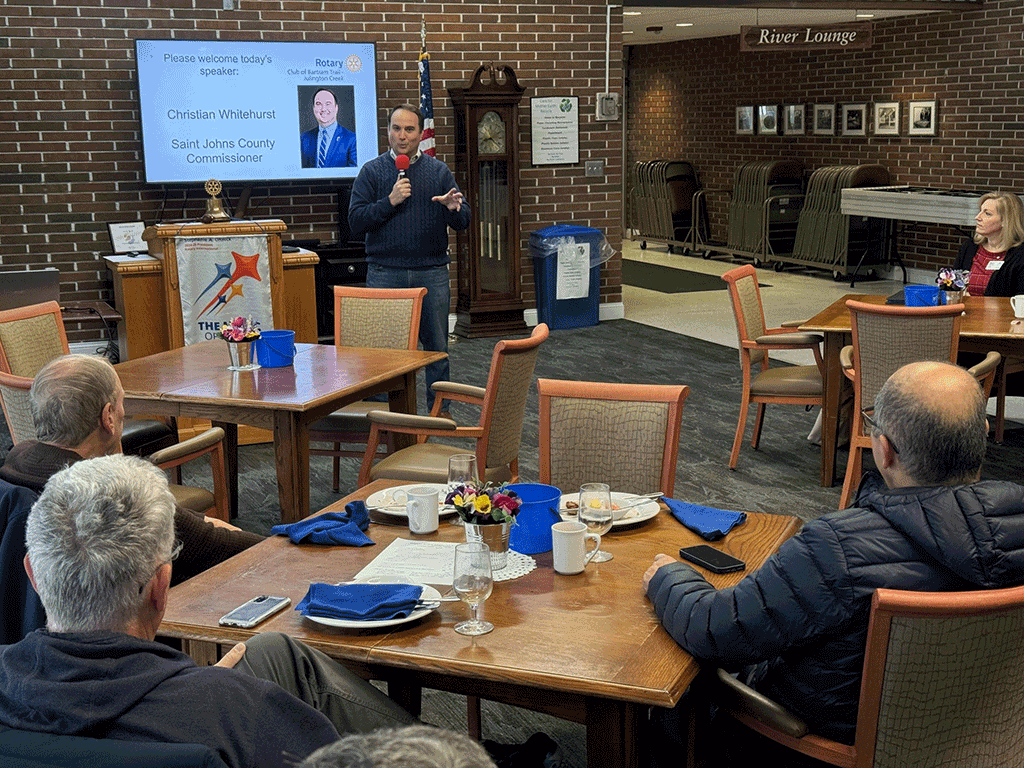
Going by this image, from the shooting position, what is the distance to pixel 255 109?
25.8ft

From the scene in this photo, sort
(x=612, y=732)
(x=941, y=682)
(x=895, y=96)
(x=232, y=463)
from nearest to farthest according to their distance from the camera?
(x=941, y=682) < (x=612, y=732) < (x=232, y=463) < (x=895, y=96)

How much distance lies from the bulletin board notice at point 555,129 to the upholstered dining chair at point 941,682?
759 centimetres

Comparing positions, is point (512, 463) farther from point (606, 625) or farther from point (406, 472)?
point (606, 625)

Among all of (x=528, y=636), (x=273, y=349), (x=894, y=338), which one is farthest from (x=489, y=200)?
(x=528, y=636)

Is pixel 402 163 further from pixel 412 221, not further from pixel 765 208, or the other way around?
pixel 765 208

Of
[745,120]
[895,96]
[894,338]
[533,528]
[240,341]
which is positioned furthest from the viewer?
[745,120]

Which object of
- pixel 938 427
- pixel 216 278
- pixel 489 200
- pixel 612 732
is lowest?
pixel 612 732

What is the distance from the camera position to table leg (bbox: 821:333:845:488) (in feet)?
16.6

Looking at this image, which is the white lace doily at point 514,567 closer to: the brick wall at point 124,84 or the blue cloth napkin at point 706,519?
the blue cloth napkin at point 706,519

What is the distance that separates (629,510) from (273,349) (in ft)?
7.06

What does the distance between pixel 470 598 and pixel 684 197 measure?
42.1 ft

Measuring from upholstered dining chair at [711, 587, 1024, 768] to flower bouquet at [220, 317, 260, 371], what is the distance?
2943 millimetres

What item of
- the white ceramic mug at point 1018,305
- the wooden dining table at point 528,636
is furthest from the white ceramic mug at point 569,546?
the white ceramic mug at point 1018,305

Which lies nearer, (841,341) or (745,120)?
(841,341)
